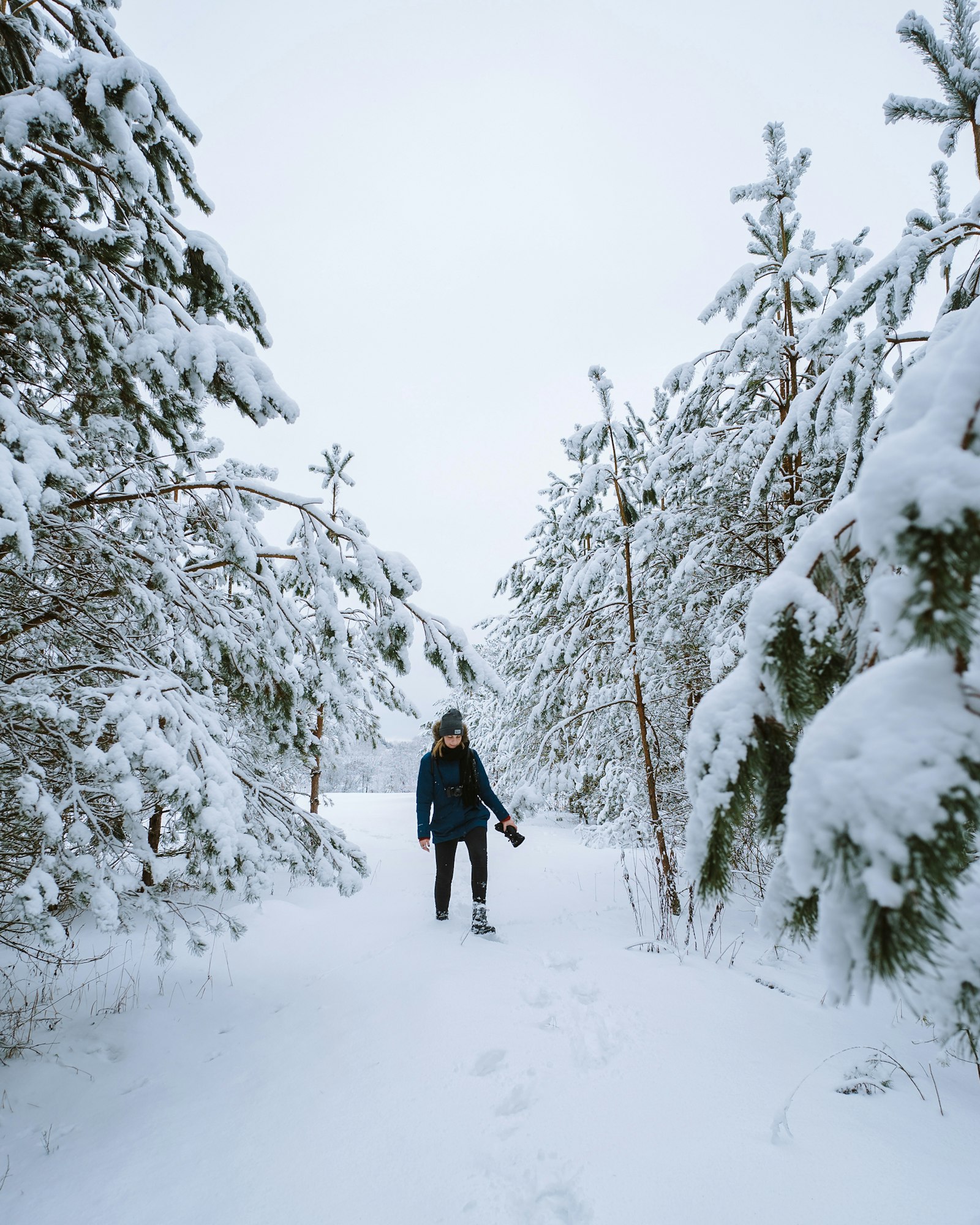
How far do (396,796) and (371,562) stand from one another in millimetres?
17942

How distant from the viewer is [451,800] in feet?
17.0

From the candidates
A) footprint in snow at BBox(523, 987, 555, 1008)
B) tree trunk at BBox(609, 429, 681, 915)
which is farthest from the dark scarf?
footprint in snow at BBox(523, 987, 555, 1008)

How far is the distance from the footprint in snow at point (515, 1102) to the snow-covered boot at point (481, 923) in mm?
2205

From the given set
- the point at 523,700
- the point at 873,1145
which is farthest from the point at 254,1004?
the point at 523,700

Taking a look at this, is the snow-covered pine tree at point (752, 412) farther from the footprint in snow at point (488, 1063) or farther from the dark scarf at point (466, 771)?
the footprint in snow at point (488, 1063)

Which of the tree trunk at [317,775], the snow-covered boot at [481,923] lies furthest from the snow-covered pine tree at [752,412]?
the tree trunk at [317,775]

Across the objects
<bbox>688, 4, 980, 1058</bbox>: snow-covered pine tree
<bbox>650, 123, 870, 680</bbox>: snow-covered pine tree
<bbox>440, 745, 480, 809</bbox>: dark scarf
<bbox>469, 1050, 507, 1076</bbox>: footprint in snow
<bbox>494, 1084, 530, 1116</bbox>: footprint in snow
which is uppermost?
<bbox>650, 123, 870, 680</bbox>: snow-covered pine tree

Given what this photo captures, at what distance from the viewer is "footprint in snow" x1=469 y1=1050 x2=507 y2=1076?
2717mm

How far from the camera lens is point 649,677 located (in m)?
6.61

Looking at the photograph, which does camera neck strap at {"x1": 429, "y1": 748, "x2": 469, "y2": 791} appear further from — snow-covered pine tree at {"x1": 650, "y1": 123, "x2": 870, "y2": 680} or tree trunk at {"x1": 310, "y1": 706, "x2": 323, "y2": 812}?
tree trunk at {"x1": 310, "y1": 706, "x2": 323, "y2": 812}

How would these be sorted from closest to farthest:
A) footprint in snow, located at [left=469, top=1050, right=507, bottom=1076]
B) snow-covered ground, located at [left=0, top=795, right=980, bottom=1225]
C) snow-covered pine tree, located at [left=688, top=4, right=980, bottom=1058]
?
snow-covered pine tree, located at [left=688, top=4, right=980, bottom=1058] < snow-covered ground, located at [left=0, top=795, right=980, bottom=1225] < footprint in snow, located at [left=469, top=1050, right=507, bottom=1076]

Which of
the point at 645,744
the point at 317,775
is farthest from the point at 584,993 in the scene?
the point at 317,775

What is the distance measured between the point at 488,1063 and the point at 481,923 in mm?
2013

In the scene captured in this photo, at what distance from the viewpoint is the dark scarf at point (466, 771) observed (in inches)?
→ 203
